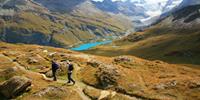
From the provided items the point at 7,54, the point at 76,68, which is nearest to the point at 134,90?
the point at 76,68

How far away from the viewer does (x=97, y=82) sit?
2190 inches

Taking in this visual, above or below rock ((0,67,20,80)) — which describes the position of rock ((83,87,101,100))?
below

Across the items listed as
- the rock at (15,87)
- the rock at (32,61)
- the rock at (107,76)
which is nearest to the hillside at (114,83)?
the rock at (107,76)

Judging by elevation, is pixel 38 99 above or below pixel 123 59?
below

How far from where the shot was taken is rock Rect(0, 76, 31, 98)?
161ft

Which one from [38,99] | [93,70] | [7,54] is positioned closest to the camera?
[38,99]

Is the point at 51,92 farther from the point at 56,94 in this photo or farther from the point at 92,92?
the point at 92,92

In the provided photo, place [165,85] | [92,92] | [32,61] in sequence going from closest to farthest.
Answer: [92,92], [165,85], [32,61]

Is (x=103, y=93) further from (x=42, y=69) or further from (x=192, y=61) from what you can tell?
(x=192, y=61)

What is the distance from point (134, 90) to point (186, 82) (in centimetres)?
780

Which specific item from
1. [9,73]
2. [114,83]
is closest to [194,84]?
[114,83]

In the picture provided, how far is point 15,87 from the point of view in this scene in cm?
4906

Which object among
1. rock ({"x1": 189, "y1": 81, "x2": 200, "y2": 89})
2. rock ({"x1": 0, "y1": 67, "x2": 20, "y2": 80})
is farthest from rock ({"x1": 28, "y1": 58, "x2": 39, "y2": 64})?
rock ({"x1": 189, "y1": 81, "x2": 200, "y2": 89})

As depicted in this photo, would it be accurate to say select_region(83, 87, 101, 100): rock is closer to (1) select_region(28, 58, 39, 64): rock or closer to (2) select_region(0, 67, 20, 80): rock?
(2) select_region(0, 67, 20, 80): rock
